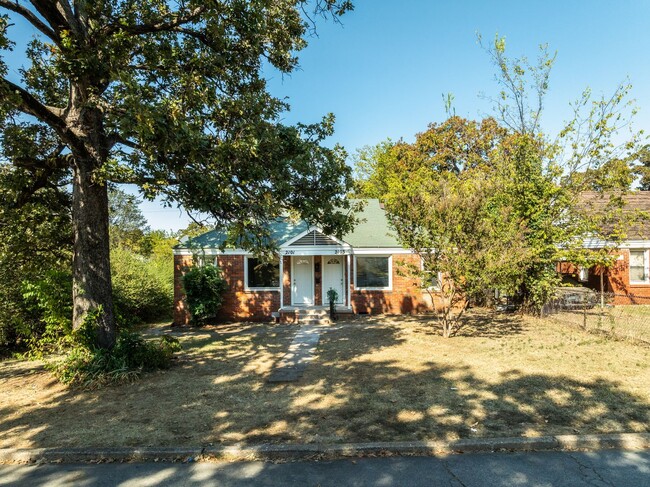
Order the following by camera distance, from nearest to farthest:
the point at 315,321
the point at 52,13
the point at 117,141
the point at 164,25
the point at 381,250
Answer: the point at 52,13 → the point at 164,25 → the point at 117,141 → the point at 315,321 → the point at 381,250

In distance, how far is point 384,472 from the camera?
4.28 metres

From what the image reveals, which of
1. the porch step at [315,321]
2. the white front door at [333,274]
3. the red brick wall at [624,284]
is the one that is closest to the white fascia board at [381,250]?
the white front door at [333,274]

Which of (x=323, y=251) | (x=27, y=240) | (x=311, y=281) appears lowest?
(x=311, y=281)

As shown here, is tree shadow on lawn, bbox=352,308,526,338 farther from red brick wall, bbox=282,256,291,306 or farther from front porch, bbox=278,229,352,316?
red brick wall, bbox=282,256,291,306

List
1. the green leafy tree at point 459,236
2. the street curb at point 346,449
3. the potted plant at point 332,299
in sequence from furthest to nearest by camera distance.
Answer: the potted plant at point 332,299, the green leafy tree at point 459,236, the street curb at point 346,449

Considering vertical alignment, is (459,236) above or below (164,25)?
→ below

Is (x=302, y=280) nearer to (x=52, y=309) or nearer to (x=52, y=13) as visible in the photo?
(x=52, y=309)

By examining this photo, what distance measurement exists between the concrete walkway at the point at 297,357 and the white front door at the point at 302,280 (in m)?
3.18

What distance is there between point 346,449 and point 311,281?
12.6 m

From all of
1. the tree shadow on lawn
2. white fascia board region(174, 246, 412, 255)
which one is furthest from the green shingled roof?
the tree shadow on lawn

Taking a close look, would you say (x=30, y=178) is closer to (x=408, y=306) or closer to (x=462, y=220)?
(x=462, y=220)

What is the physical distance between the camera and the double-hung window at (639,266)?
→ 60.6 ft

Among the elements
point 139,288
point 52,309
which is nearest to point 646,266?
point 52,309

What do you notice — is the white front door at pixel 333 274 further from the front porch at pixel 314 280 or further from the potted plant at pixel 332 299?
the potted plant at pixel 332 299
